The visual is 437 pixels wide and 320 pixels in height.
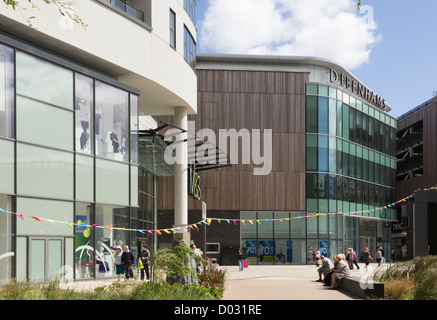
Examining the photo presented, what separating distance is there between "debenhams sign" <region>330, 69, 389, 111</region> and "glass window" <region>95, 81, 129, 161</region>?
33072mm

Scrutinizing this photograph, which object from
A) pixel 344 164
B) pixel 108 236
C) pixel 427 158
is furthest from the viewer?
pixel 427 158

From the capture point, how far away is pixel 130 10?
27.2 meters

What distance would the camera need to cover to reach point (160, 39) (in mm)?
29094

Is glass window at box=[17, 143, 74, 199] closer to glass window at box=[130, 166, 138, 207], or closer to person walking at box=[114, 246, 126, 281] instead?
person walking at box=[114, 246, 126, 281]

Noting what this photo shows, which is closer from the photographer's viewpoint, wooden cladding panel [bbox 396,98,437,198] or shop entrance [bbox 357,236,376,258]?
shop entrance [bbox 357,236,376,258]

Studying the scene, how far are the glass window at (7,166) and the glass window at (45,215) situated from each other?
2.15ft

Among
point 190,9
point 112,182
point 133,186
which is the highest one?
point 190,9

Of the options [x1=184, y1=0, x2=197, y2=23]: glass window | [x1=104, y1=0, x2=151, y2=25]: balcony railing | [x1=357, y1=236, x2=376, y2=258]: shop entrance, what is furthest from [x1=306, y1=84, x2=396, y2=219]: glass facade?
[x1=104, y1=0, x2=151, y2=25]: balcony railing

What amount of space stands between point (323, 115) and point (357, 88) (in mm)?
8238

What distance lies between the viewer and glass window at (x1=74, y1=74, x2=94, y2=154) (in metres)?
23.8

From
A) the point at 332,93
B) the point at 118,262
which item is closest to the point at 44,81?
the point at 118,262

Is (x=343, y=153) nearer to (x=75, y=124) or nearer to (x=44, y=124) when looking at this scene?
(x=75, y=124)

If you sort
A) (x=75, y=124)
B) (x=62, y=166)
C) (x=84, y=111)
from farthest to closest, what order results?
(x=84, y=111) < (x=75, y=124) < (x=62, y=166)
